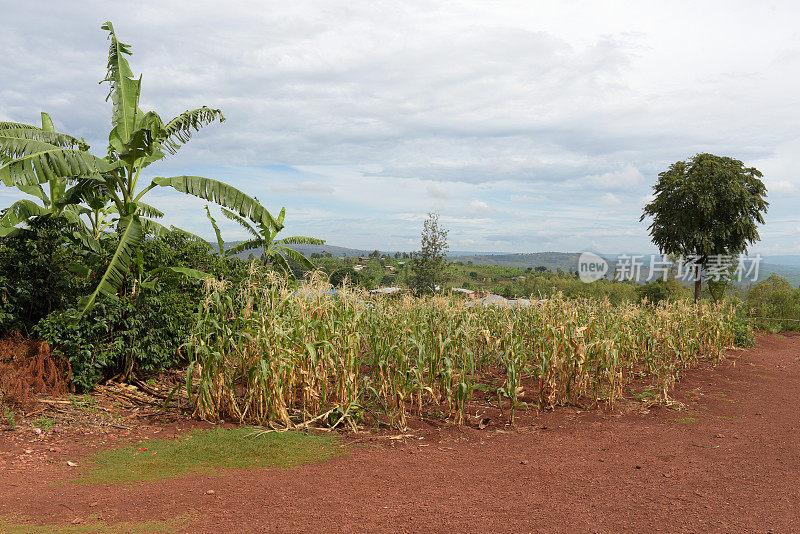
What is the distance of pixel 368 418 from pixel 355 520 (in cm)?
248

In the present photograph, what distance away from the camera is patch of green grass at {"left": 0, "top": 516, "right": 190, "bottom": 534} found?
3.61m

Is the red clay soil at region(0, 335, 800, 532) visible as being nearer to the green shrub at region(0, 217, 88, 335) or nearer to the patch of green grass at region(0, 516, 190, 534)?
the patch of green grass at region(0, 516, 190, 534)

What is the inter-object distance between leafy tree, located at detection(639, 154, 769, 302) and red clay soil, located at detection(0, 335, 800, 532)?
13.4m

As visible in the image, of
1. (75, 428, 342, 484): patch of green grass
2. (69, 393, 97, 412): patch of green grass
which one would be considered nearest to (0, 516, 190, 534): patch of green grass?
(75, 428, 342, 484): patch of green grass

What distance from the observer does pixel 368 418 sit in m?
6.35

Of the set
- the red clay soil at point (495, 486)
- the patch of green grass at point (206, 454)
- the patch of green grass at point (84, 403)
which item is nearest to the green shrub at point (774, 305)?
the red clay soil at point (495, 486)

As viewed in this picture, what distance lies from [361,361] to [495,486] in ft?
8.52

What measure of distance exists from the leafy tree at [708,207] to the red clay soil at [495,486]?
1338cm

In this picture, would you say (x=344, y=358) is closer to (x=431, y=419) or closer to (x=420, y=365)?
(x=420, y=365)

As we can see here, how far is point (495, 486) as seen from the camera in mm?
4617

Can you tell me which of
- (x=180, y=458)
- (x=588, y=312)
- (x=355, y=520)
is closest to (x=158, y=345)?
(x=180, y=458)

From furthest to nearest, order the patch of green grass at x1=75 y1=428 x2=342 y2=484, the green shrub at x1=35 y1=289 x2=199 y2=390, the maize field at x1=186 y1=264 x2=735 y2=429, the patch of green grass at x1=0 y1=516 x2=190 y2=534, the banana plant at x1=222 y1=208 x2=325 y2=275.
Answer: the banana plant at x1=222 y1=208 x2=325 y2=275
the green shrub at x1=35 y1=289 x2=199 y2=390
the maize field at x1=186 y1=264 x2=735 y2=429
the patch of green grass at x1=75 y1=428 x2=342 y2=484
the patch of green grass at x1=0 y1=516 x2=190 y2=534

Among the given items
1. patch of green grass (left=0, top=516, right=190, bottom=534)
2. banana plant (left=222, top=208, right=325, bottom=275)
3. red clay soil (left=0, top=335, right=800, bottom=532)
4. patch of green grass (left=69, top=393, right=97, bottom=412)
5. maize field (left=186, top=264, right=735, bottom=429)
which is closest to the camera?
patch of green grass (left=0, top=516, right=190, bottom=534)

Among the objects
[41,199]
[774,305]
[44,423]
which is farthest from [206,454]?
[774,305]
